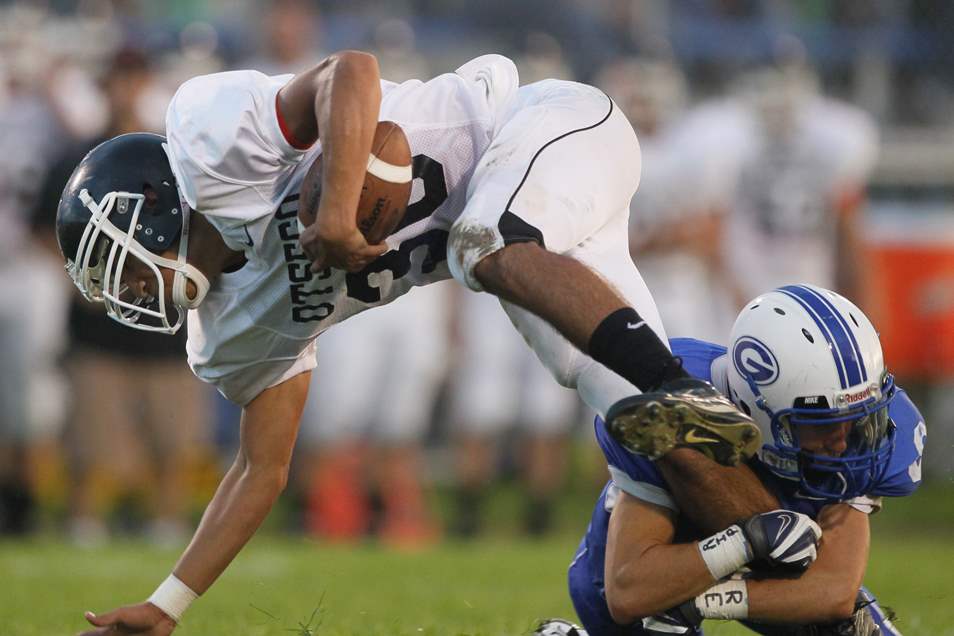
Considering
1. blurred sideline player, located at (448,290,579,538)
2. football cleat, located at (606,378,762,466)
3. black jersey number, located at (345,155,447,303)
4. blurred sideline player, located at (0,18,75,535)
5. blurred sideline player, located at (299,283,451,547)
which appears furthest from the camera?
blurred sideline player, located at (448,290,579,538)

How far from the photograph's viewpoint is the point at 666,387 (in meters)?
3.09

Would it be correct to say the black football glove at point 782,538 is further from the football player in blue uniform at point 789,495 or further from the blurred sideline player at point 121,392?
the blurred sideline player at point 121,392

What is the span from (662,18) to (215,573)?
10.7m

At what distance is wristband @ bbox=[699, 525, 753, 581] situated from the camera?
333cm

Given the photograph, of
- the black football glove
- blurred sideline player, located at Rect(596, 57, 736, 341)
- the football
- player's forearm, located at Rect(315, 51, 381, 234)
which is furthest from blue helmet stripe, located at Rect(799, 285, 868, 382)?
blurred sideline player, located at Rect(596, 57, 736, 341)

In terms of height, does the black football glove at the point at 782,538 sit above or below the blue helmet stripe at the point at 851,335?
below

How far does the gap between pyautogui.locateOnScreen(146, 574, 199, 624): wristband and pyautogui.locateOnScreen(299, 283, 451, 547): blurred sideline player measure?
15.0 ft

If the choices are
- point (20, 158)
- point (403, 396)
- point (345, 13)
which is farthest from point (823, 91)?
point (20, 158)

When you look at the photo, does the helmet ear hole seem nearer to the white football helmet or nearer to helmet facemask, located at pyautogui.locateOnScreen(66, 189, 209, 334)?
helmet facemask, located at pyautogui.locateOnScreen(66, 189, 209, 334)

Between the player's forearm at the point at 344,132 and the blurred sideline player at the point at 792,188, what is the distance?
17.8 ft

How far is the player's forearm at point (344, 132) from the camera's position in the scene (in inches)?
128

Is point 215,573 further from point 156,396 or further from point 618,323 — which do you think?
point 156,396

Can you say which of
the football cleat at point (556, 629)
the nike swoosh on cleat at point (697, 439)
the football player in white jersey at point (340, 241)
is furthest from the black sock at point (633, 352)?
the football cleat at point (556, 629)

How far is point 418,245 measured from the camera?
3.73 m
